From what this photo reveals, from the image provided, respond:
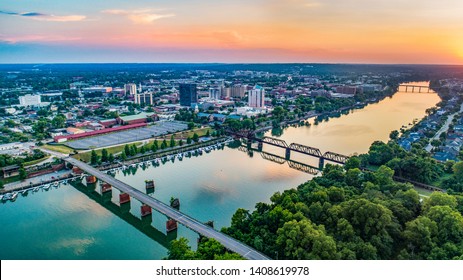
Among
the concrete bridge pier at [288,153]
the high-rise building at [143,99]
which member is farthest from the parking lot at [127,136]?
the high-rise building at [143,99]

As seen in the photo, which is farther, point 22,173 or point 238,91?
point 238,91

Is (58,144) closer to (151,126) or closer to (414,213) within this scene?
(151,126)

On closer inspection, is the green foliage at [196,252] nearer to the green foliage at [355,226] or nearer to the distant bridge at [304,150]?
the green foliage at [355,226]

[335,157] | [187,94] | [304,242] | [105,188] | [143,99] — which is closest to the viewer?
[304,242]

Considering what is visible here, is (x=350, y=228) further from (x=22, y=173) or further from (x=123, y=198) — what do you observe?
(x=22, y=173)

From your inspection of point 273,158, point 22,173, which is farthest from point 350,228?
point 22,173

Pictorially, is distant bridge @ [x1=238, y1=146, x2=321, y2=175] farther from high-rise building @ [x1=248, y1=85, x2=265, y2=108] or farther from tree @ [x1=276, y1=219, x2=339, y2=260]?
high-rise building @ [x1=248, y1=85, x2=265, y2=108]

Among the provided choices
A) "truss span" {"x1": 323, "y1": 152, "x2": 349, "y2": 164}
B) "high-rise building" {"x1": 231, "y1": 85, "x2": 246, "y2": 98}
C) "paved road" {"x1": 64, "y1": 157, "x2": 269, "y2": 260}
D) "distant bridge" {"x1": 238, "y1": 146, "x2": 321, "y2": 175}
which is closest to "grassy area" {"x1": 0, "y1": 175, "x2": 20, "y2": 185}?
"paved road" {"x1": 64, "y1": 157, "x2": 269, "y2": 260}

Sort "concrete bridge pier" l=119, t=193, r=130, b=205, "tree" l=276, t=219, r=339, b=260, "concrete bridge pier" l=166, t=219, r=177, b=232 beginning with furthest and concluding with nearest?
"concrete bridge pier" l=119, t=193, r=130, b=205 → "concrete bridge pier" l=166, t=219, r=177, b=232 → "tree" l=276, t=219, r=339, b=260
